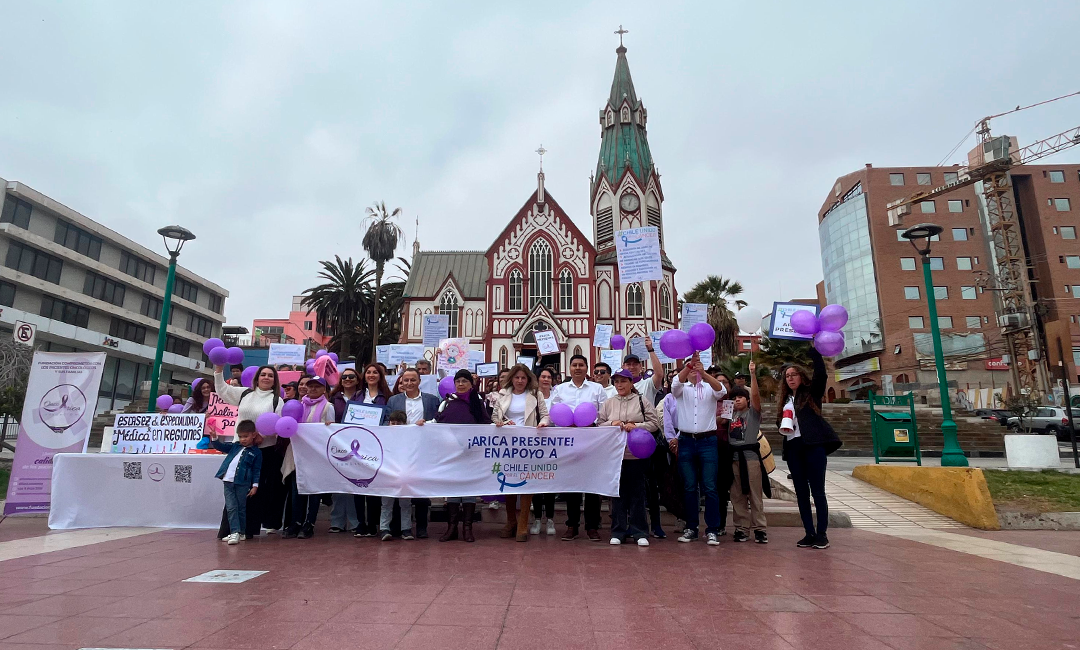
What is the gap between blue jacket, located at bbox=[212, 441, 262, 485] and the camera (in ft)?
22.9

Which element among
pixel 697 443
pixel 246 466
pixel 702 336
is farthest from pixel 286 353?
pixel 702 336

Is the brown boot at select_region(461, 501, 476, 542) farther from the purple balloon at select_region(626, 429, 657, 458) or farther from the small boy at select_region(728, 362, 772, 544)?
the small boy at select_region(728, 362, 772, 544)

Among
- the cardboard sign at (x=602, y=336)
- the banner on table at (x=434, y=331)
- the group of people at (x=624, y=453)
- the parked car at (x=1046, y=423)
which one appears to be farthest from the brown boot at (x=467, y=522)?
the parked car at (x=1046, y=423)

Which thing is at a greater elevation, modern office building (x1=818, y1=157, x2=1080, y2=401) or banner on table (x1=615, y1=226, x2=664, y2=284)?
modern office building (x1=818, y1=157, x2=1080, y2=401)

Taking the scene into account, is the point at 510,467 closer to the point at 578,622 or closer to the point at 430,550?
the point at 430,550

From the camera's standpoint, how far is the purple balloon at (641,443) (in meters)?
6.58

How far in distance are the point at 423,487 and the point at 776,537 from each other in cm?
446

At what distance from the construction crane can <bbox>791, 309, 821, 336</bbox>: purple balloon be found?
181 ft

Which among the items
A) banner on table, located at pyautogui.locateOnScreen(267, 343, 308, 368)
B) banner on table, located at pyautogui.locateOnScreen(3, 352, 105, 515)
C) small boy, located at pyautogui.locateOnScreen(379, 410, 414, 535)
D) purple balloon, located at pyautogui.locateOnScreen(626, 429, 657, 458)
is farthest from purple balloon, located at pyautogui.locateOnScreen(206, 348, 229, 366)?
banner on table, located at pyautogui.locateOnScreen(267, 343, 308, 368)

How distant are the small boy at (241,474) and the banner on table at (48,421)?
3.20 m

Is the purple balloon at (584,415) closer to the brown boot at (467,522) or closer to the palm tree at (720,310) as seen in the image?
the brown boot at (467,522)

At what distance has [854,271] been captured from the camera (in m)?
58.8

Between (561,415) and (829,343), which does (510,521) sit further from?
(829,343)

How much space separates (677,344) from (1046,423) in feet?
99.6
